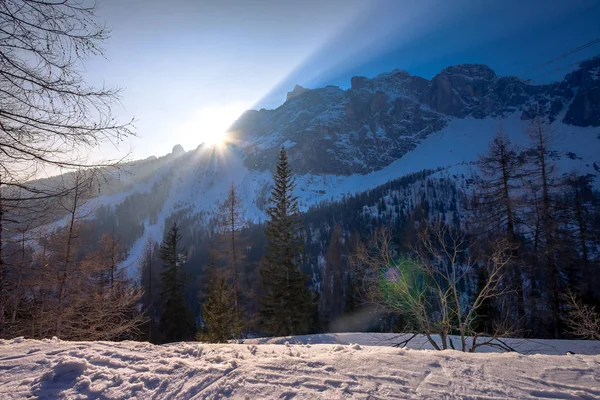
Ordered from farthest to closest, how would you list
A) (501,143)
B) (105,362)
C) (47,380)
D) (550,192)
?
1. (501,143)
2. (550,192)
3. (105,362)
4. (47,380)

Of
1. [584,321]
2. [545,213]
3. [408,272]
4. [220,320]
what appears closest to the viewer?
[584,321]

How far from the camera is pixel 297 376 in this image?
264 cm

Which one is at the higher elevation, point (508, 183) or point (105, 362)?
point (508, 183)

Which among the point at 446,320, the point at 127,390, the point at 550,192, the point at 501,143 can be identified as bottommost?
the point at 446,320

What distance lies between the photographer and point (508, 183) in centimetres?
1292

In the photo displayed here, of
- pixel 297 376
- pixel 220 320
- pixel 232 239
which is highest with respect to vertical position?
pixel 232 239

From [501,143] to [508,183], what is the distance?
194cm

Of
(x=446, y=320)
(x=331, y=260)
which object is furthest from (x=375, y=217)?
(x=446, y=320)

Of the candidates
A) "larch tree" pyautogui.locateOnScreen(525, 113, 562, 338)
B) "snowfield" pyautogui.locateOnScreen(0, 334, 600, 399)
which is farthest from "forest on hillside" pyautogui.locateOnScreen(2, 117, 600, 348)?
"snowfield" pyautogui.locateOnScreen(0, 334, 600, 399)

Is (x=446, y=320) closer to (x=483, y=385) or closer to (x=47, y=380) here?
(x=483, y=385)

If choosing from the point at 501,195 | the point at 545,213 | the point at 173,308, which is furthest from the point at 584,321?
the point at 173,308

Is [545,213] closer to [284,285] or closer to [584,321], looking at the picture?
[584,321]

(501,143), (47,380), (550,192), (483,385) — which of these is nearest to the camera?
(483,385)

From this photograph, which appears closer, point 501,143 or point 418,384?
point 418,384
